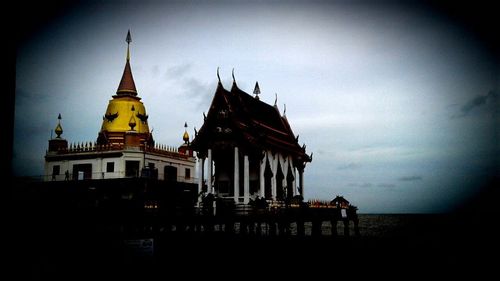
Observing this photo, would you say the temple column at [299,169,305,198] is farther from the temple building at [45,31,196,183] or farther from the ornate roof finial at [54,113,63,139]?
the ornate roof finial at [54,113,63,139]

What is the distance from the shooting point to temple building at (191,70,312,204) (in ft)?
111

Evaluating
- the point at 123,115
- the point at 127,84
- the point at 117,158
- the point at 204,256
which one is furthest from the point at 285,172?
the point at 127,84

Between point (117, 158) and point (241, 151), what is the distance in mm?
12014

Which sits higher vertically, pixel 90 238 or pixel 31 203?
pixel 31 203

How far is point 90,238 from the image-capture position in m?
14.7

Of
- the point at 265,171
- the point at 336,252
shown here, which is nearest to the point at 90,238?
the point at 336,252

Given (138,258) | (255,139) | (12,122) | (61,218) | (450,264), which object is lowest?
(450,264)

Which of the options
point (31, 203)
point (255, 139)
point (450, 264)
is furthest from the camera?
point (255, 139)

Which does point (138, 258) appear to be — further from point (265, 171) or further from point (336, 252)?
point (265, 171)

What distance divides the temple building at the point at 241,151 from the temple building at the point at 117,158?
2961mm

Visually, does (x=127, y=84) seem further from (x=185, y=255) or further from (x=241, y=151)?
(x=185, y=255)

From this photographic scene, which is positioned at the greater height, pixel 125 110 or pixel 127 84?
pixel 127 84

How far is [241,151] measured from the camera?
3378 centimetres

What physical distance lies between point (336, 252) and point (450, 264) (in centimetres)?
585
